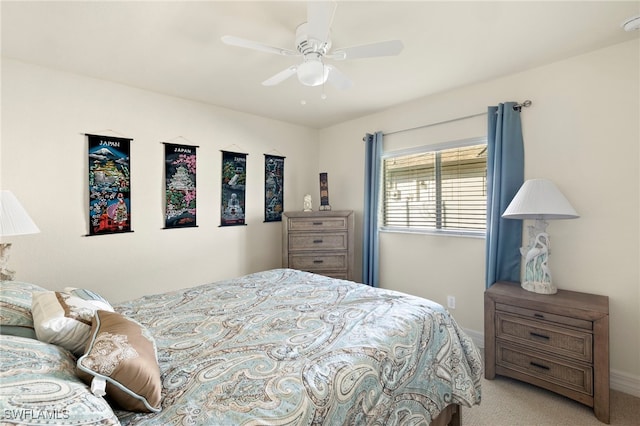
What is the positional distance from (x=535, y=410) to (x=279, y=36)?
3.03 meters

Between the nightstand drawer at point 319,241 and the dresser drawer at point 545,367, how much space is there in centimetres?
185

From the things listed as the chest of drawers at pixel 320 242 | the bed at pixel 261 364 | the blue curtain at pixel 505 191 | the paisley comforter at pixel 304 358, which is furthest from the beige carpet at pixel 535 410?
the chest of drawers at pixel 320 242

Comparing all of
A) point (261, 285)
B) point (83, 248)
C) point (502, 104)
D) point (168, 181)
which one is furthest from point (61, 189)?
point (502, 104)

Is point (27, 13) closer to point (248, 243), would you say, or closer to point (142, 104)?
point (142, 104)

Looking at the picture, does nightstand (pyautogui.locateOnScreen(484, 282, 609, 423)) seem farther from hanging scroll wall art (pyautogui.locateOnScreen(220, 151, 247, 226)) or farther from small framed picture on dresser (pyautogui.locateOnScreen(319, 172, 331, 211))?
hanging scroll wall art (pyautogui.locateOnScreen(220, 151, 247, 226))

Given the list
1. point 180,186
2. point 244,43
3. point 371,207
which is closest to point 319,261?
point 371,207

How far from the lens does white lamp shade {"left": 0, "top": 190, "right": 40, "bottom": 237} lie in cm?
174

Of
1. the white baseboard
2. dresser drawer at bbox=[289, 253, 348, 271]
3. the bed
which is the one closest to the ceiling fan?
the bed

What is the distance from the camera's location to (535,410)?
6.61 ft

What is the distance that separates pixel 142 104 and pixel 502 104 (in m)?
3.36

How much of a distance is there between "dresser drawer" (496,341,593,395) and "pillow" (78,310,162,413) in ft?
7.91

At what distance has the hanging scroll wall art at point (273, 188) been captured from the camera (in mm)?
3945

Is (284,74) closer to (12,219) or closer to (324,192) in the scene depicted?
(12,219)

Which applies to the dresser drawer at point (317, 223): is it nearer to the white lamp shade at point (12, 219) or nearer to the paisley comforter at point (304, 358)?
the paisley comforter at point (304, 358)
